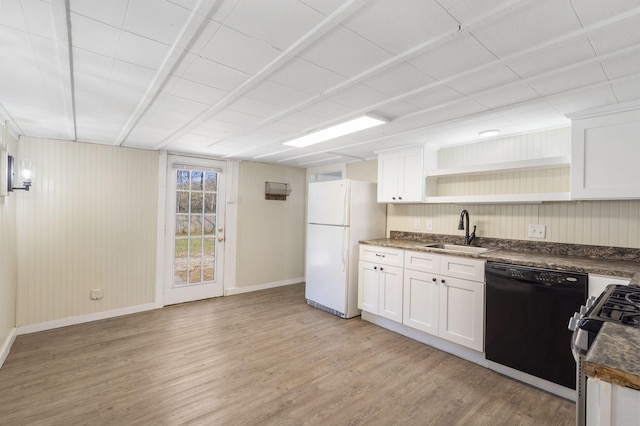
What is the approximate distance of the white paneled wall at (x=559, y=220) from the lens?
7.94ft

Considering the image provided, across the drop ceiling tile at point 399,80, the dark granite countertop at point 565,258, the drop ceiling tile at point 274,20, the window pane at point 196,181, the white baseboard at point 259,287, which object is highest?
the drop ceiling tile at point 399,80

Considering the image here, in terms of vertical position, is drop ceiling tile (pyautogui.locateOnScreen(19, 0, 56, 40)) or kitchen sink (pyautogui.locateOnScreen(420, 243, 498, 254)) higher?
drop ceiling tile (pyautogui.locateOnScreen(19, 0, 56, 40))

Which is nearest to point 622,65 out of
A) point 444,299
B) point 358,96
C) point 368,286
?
point 358,96

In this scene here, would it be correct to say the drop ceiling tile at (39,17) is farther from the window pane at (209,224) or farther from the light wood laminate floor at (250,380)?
the window pane at (209,224)

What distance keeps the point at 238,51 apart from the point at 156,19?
377 millimetres

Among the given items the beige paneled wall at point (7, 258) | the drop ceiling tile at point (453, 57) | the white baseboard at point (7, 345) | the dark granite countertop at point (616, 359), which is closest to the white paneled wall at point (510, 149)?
the drop ceiling tile at point (453, 57)

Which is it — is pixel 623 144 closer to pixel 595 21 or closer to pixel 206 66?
pixel 595 21

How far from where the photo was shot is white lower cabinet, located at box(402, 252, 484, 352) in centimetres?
266

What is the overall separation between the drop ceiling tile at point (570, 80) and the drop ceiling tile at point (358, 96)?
92cm

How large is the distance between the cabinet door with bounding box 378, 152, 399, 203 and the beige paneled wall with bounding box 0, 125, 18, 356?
3645 mm

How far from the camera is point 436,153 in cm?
361

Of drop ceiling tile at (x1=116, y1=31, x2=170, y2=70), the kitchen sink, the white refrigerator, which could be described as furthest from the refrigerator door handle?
drop ceiling tile at (x1=116, y1=31, x2=170, y2=70)

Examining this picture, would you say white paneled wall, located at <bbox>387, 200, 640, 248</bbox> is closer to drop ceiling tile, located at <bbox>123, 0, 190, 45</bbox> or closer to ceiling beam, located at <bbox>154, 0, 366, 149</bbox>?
ceiling beam, located at <bbox>154, 0, 366, 149</bbox>

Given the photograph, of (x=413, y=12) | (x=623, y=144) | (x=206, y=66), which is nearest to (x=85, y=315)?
(x=206, y=66)
